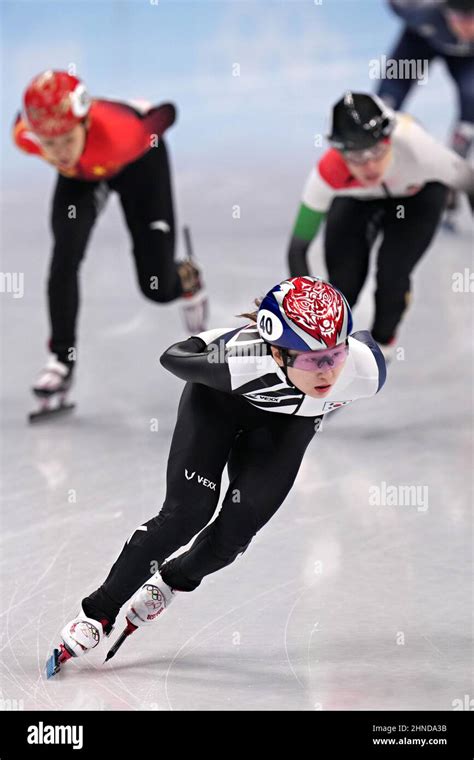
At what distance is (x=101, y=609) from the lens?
5148mm

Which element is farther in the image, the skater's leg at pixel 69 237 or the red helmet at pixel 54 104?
the skater's leg at pixel 69 237

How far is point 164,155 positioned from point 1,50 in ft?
16.9

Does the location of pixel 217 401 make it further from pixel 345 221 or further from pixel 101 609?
pixel 345 221

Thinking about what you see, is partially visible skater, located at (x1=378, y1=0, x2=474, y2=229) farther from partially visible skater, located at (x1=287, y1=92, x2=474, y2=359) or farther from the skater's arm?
the skater's arm

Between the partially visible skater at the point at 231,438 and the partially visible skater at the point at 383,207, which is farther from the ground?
the partially visible skater at the point at 383,207

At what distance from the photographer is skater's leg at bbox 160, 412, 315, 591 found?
5.04m

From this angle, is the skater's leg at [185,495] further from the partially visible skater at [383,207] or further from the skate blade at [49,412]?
the skate blade at [49,412]

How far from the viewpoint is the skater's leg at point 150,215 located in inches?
320

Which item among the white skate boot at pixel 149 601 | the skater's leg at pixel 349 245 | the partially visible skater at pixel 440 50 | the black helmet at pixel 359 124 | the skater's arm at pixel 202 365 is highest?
the partially visible skater at pixel 440 50

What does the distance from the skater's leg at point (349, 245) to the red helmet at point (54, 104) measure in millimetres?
1358

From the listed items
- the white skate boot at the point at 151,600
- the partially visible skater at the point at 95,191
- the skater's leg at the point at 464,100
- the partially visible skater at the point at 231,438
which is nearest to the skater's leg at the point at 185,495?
the partially visible skater at the point at 231,438

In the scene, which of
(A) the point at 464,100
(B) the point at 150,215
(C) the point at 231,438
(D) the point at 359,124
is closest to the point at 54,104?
(B) the point at 150,215

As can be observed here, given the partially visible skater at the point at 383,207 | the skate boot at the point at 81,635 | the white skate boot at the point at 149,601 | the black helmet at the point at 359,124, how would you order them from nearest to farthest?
the skate boot at the point at 81,635, the white skate boot at the point at 149,601, the black helmet at the point at 359,124, the partially visible skater at the point at 383,207
